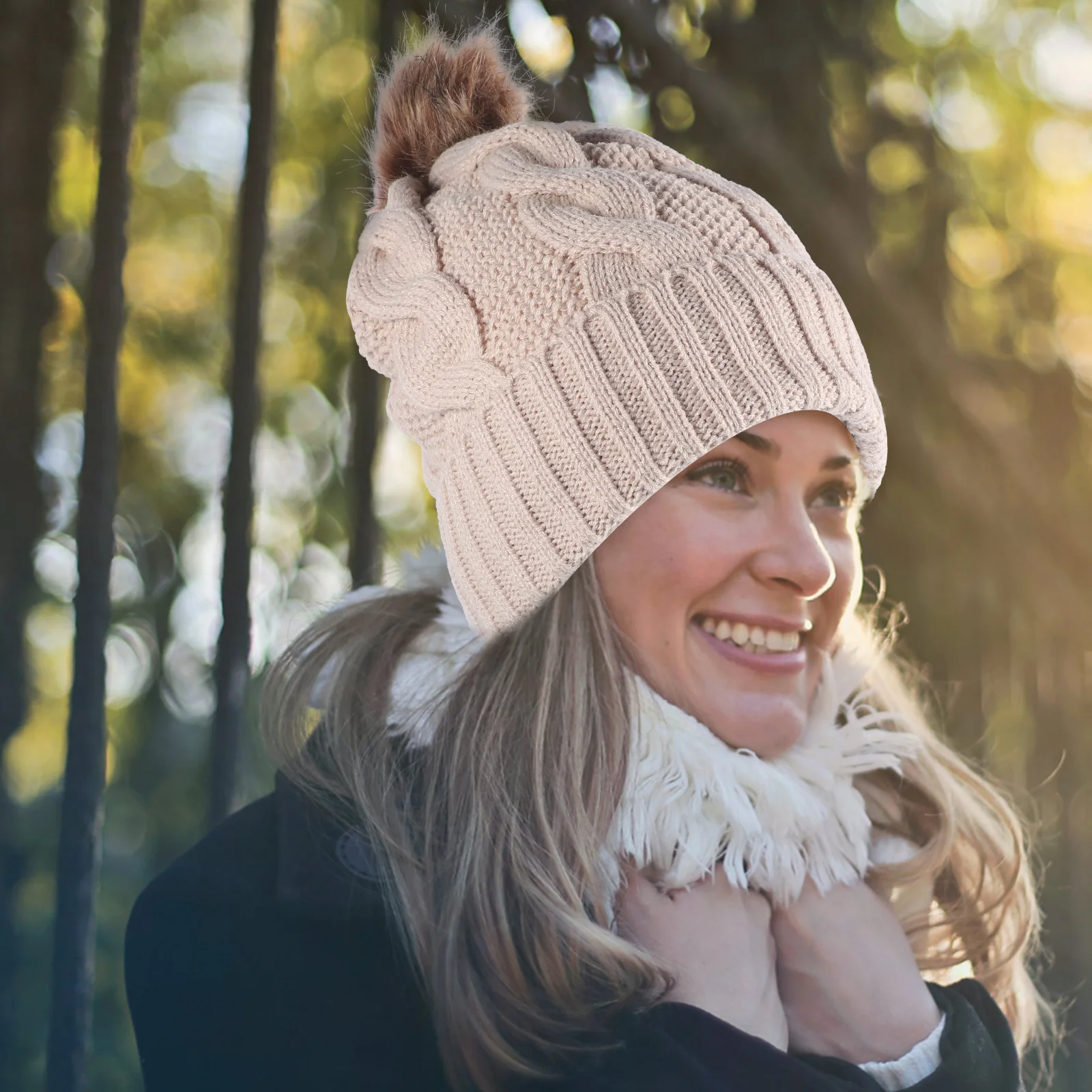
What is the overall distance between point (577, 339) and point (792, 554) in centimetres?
37

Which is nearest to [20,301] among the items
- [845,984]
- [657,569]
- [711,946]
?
[657,569]

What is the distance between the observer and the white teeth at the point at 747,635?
1.46 m

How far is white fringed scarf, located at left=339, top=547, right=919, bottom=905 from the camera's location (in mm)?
1383

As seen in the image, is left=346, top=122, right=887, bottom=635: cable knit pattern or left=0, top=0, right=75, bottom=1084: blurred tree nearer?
left=346, top=122, right=887, bottom=635: cable knit pattern

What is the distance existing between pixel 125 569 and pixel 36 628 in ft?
2.00

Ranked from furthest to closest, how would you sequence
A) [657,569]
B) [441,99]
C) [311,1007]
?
[441,99]
[657,569]
[311,1007]

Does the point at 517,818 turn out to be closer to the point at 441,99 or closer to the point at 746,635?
the point at 746,635

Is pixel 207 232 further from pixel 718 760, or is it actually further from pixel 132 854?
pixel 718 760

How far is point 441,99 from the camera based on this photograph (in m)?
1.64

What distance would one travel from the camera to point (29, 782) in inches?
113

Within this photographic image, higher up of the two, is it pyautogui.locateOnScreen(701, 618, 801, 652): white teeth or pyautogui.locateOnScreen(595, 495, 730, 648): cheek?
pyautogui.locateOnScreen(595, 495, 730, 648): cheek

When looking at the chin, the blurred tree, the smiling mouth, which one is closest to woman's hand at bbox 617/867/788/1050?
the chin

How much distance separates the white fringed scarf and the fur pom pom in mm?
619

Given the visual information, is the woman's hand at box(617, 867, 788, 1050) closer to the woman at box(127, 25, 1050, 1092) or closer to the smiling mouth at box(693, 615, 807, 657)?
the woman at box(127, 25, 1050, 1092)
